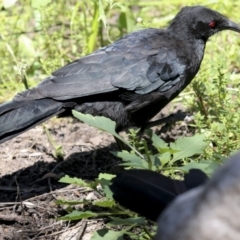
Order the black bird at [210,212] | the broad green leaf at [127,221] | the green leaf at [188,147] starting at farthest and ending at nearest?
the green leaf at [188,147] → the broad green leaf at [127,221] → the black bird at [210,212]

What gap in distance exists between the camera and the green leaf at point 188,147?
3.69m

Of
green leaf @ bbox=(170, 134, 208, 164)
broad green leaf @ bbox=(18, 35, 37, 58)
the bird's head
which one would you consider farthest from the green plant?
broad green leaf @ bbox=(18, 35, 37, 58)

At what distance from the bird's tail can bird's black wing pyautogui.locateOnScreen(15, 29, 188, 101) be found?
0.05 meters

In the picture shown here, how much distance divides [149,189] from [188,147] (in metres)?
0.90

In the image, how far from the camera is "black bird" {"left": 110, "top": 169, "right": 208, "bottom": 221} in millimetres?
2785

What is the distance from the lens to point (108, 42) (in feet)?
21.1

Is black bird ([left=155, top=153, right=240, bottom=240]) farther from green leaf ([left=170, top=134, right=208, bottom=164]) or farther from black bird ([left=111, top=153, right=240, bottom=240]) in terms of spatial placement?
green leaf ([left=170, top=134, right=208, bottom=164])

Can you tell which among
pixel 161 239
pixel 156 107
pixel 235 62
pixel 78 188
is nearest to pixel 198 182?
pixel 161 239

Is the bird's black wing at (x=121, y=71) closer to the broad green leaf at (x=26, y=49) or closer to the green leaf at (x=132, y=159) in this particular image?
the green leaf at (x=132, y=159)

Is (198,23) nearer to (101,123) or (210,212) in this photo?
(101,123)

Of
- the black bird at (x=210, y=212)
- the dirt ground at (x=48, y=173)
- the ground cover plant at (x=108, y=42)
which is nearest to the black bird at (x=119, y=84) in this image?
the ground cover plant at (x=108, y=42)

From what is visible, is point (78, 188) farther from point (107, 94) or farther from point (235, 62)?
point (235, 62)

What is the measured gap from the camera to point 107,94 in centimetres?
489

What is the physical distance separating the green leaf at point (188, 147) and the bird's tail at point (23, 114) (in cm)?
119
